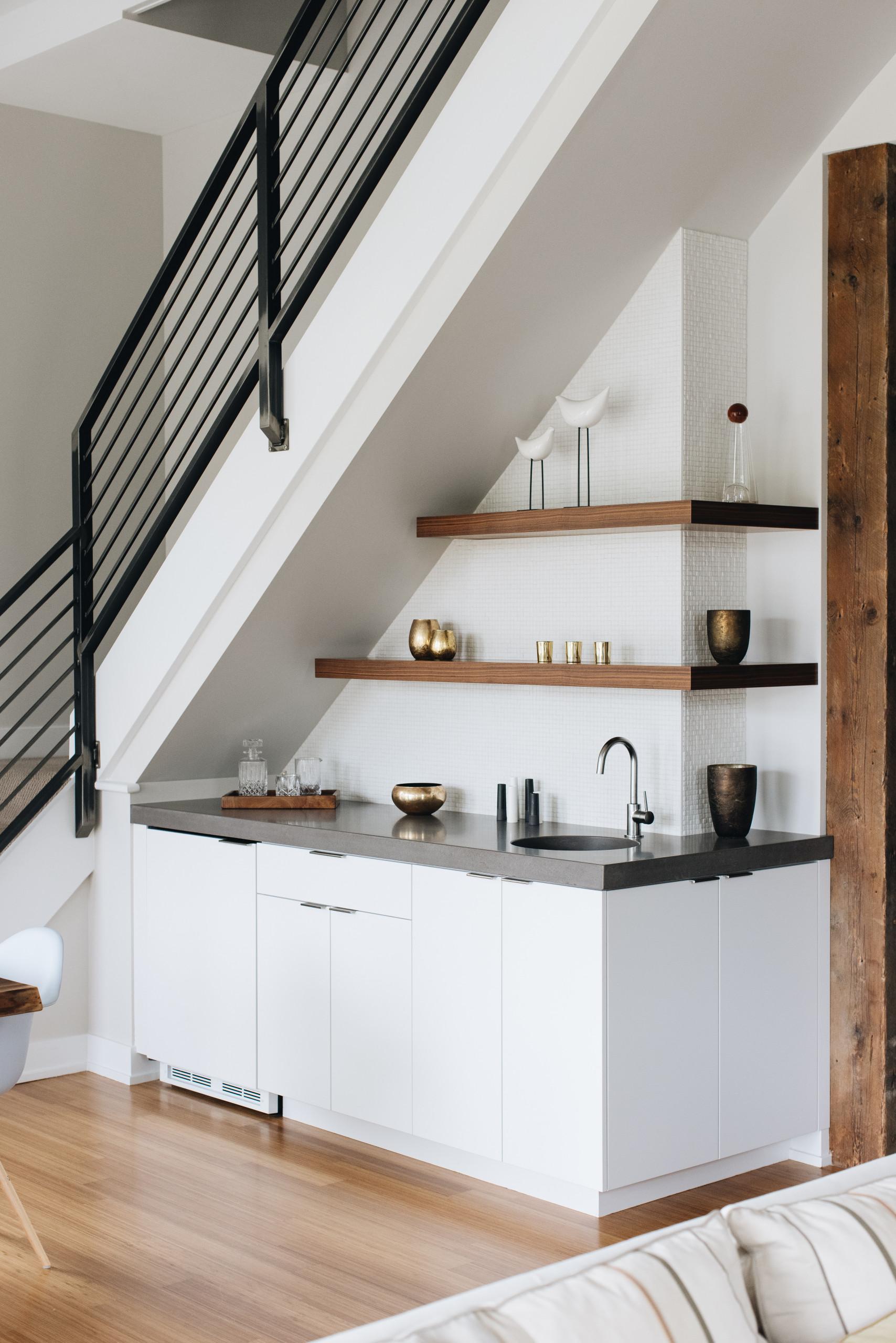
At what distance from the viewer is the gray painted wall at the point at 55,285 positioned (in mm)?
5875

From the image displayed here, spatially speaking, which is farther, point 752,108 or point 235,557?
point 235,557

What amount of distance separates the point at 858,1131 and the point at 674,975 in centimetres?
77

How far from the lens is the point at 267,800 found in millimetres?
4656

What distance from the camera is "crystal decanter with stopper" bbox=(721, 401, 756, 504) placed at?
3857 millimetres

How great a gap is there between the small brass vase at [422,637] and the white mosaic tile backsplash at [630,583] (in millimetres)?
135

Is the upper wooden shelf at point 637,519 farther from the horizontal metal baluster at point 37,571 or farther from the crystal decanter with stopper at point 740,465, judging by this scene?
the horizontal metal baluster at point 37,571

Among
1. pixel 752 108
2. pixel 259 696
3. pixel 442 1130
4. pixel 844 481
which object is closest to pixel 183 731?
pixel 259 696

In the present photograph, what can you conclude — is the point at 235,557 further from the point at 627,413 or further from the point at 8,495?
the point at 8,495

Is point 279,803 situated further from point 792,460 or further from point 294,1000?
point 792,460

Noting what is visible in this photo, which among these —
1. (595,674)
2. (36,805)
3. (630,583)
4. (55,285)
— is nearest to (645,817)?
(595,674)

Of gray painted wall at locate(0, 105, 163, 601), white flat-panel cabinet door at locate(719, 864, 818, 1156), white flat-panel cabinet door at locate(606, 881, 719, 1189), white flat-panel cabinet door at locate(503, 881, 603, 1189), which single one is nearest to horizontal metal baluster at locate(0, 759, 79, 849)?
gray painted wall at locate(0, 105, 163, 601)

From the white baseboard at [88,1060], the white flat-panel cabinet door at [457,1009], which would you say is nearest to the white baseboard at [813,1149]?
the white flat-panel cabinet door at [457,1009]

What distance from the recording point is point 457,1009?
12.4 feet

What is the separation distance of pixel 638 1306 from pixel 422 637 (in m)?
3.14
